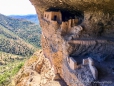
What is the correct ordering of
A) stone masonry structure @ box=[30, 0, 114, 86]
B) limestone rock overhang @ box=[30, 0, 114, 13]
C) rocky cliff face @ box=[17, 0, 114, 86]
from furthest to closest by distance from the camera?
1. limestone rock overhang @ box=[30, 0, 114, 13]
2. rocky cliff face @ box=[17, 0, 114, 86]
3. stone masonry structure @ box=[30, 0, 114, 86]

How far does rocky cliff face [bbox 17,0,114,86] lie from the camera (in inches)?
416

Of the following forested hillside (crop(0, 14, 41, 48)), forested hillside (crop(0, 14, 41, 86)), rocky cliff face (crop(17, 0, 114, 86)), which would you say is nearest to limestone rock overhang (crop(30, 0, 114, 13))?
rocky cliff face (crop(17, 0, 114, 86))

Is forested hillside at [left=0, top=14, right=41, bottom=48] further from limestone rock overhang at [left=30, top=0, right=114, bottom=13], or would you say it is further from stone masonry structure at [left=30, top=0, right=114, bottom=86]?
limestone rock overhang at [left=30, top=0, right=114, bottom=13]

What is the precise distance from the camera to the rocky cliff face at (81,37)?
1055 centimetres

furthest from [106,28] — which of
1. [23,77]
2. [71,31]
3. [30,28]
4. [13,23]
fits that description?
[13,23]

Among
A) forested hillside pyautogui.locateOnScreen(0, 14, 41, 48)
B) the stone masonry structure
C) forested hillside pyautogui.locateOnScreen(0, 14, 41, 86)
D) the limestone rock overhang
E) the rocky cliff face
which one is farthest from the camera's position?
forested hillside pyautogui.locateOnScreen(0, 14, 41, 48)

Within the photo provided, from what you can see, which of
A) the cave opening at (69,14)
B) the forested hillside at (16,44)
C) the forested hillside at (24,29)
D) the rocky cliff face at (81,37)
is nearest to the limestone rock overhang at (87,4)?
the rocky cliff face at (81,37)

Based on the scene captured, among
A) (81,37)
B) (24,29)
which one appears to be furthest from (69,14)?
(24,29)

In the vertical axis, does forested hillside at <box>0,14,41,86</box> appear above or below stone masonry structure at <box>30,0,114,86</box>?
below

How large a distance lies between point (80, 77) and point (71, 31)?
13.5 feet

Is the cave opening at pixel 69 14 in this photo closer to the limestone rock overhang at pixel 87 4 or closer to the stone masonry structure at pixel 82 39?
the stone masonry structure at pixel 82 39

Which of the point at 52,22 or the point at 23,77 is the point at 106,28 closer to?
the point at 52,22

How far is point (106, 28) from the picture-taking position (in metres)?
13.1

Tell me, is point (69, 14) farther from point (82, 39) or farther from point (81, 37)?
point (82, 39)
